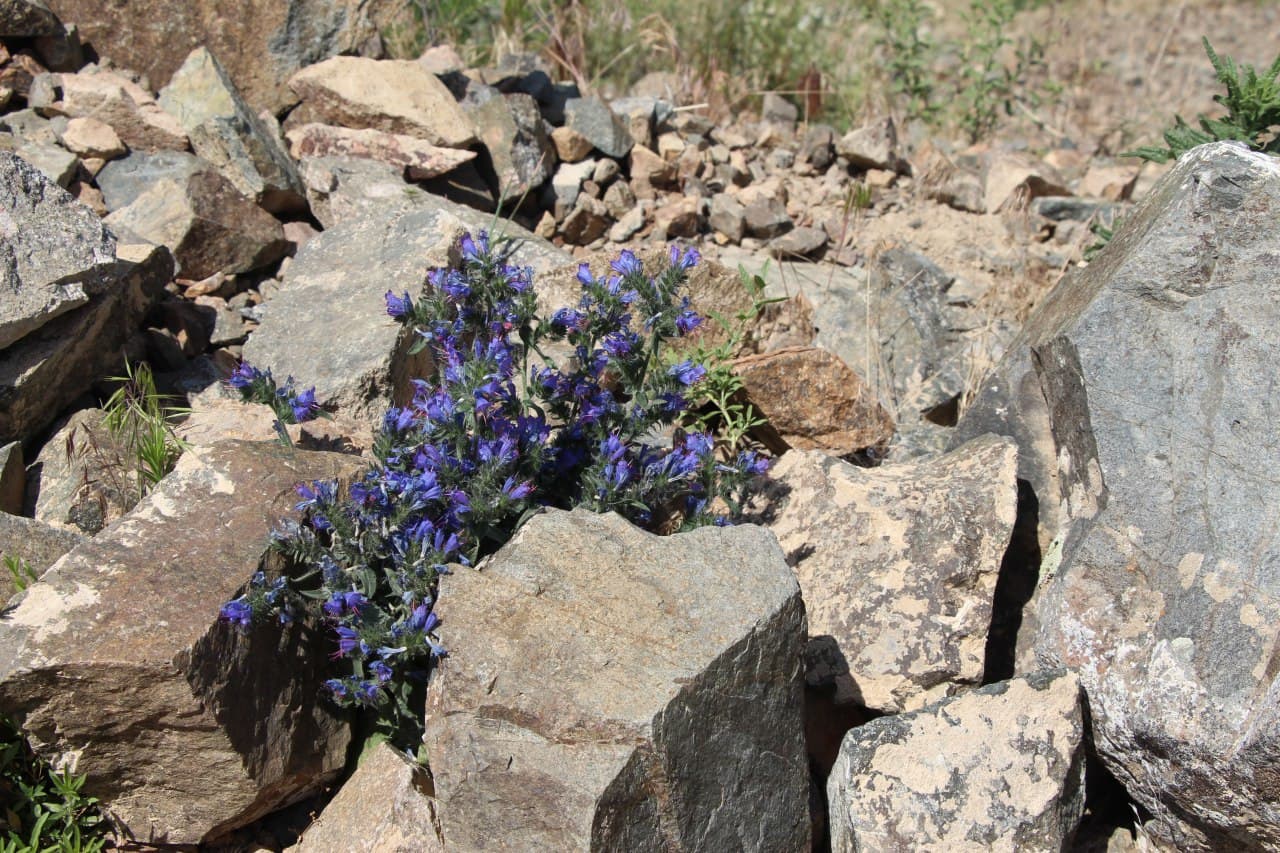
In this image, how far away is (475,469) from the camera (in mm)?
2805

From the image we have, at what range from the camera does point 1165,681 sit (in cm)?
270

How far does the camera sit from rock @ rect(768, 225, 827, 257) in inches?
196

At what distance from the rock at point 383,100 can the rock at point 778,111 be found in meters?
1.83

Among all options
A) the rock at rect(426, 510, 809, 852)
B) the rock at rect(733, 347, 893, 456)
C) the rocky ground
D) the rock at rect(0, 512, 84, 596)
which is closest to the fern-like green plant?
the rocky ground

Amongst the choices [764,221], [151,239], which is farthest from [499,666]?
[764,221]

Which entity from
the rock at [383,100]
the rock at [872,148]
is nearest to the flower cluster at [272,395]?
the rock at [383,100]

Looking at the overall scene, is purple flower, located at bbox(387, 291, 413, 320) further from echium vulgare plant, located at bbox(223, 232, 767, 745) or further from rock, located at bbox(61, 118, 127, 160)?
rock, located at bbox(61, 118, 127, 160)

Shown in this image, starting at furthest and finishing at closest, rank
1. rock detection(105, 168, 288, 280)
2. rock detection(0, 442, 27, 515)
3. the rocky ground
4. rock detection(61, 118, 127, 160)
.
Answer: rock detection(61, 118, 127, 160), rock detection(105, 168, 288, 280), rock detection(0, 442, 27, 515), the rocky ground

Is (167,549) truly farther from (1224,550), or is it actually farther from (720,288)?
(1224,550)

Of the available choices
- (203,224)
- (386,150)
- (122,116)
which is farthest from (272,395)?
(122,116)

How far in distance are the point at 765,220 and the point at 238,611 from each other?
10.5ft

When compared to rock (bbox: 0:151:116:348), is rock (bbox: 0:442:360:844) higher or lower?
lower

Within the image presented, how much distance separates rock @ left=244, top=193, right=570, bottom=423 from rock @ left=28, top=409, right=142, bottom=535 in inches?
21.7

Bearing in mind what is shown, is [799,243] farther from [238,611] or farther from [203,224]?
[238,611]
